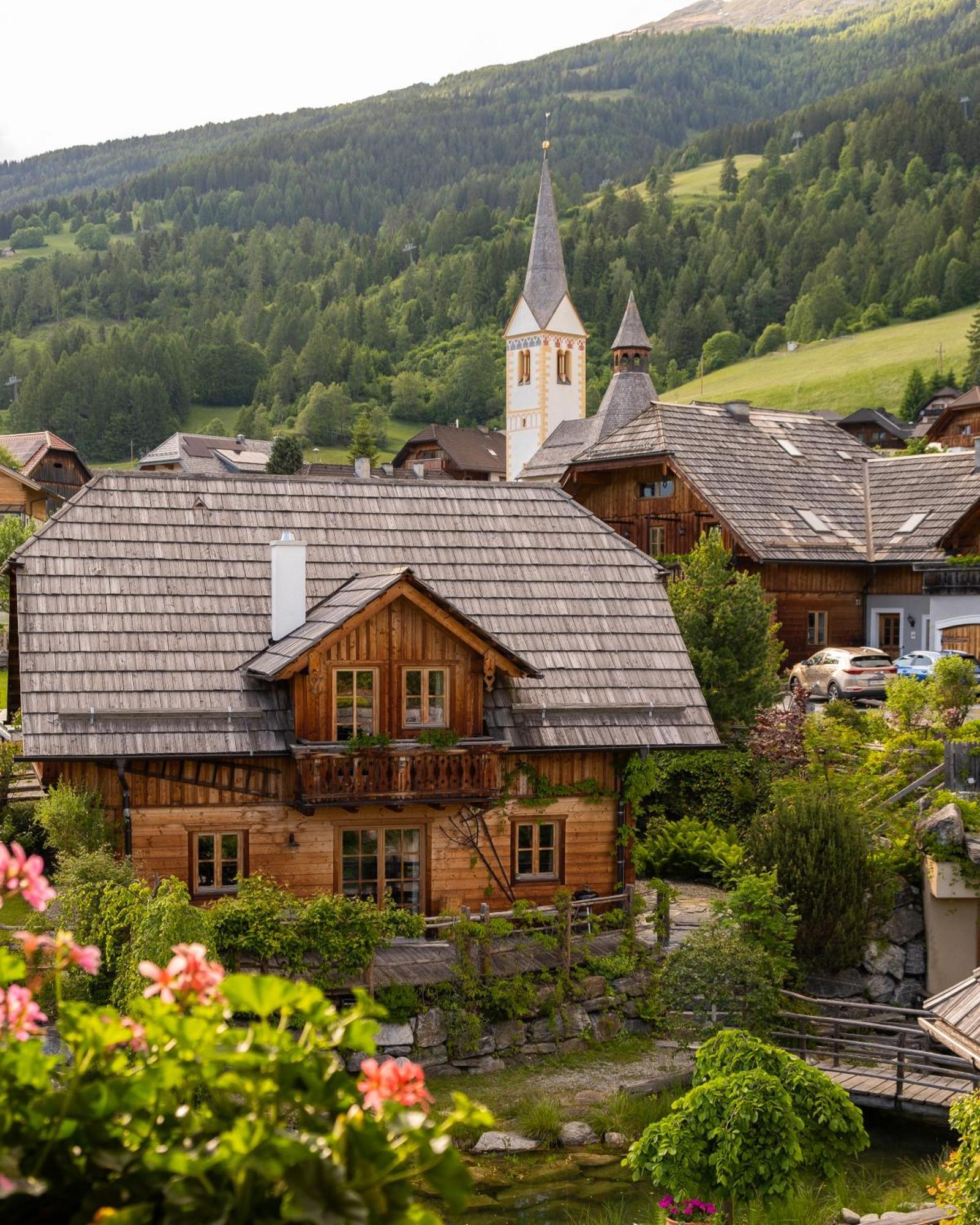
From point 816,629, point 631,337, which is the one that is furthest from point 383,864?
point 631,337

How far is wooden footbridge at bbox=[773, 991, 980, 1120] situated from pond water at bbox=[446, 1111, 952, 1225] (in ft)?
3.11

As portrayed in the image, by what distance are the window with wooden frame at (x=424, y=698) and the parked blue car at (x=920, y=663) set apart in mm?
16757

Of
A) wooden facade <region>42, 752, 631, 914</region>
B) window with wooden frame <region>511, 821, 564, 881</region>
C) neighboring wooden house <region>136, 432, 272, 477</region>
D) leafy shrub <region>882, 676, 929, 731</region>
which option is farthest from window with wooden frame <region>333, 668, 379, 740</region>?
neighboring wooden house <region>136, 432, 272, 477</region>

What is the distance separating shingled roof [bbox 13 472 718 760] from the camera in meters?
20.8

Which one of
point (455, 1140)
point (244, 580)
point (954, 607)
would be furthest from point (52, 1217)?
point (954, 607)

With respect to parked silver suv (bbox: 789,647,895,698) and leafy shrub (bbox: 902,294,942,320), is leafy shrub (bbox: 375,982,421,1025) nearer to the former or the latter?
parked silver suv (bbox: 789,647,895,698)

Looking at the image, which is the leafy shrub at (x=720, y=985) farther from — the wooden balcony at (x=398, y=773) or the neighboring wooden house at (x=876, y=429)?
the neighboring wooden house at (x=876, y=429)

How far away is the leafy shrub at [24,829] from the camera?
23766mm

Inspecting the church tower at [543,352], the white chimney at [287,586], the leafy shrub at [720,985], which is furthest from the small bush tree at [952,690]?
the church tower at [543,352]

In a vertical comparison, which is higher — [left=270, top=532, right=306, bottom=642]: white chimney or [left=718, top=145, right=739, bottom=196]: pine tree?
[left=718, top=145, right=739, bottom=196]: pine tree

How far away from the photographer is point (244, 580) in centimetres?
2275

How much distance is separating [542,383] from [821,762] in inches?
2688

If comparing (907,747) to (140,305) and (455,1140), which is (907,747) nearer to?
(455,1140)

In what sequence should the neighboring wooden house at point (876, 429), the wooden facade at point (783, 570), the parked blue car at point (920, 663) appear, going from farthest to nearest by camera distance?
1. the neighboring wooden house at point (876, 429)
2. the wooden facade at point (783, 570)
3. the parked blue car at point (920, 663)
